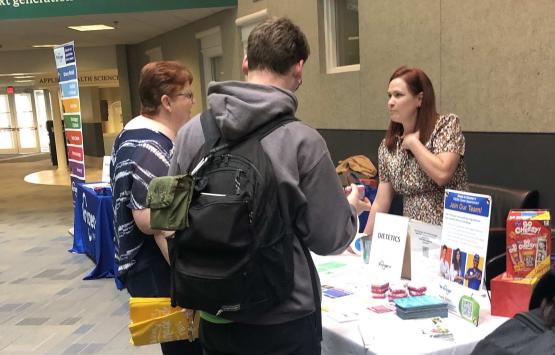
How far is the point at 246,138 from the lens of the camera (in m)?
1.18

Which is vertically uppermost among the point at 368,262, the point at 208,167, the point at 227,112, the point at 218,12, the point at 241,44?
the point at 218,12

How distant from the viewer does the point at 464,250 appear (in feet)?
5.11

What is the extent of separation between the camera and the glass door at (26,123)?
2125 cm

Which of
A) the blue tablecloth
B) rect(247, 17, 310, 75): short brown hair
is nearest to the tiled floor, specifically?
the blue tablecloth

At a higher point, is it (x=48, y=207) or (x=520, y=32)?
(x=520, y=32)

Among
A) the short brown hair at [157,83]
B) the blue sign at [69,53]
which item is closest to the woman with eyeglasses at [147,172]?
the short brown hair at [157,83]

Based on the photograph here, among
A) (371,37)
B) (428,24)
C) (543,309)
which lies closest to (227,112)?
(543,309)

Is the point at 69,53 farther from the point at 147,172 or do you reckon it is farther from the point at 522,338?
the point at 522,338

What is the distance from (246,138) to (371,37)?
147 inches

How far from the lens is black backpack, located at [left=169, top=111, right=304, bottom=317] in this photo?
3.59 feet

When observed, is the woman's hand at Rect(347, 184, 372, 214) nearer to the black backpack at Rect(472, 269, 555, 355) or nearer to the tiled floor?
the black backpack at Rect(472, 269, 555, 355)

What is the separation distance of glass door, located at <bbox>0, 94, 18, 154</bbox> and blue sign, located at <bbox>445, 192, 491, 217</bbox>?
23.0 meters

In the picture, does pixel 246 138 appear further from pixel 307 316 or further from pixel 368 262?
pixel 368 262

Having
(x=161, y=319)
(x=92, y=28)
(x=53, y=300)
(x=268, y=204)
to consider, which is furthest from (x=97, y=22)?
(x=268, y=204)
